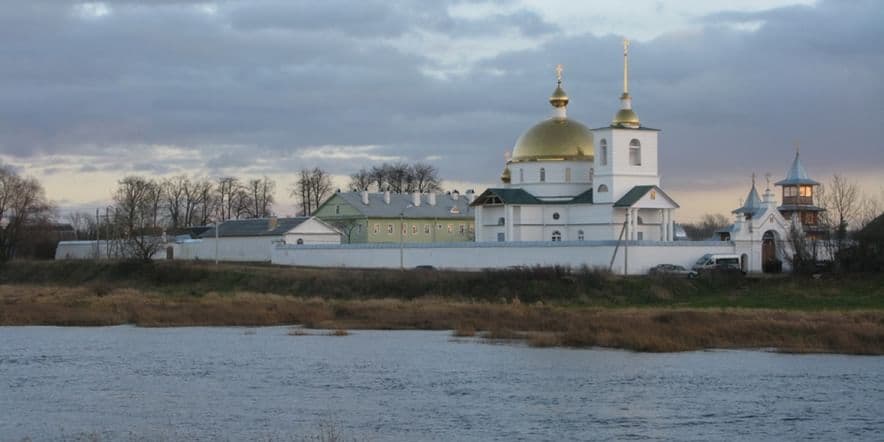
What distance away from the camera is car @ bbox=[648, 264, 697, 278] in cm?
6053

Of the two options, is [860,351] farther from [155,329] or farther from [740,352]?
[155,329]

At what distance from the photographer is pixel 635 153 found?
74.2 metres

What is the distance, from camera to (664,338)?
Result: 38.2m

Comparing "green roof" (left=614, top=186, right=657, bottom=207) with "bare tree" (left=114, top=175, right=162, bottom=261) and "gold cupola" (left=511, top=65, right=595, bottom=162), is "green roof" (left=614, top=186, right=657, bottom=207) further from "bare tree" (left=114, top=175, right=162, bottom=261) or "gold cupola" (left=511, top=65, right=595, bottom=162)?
"bare tree" (left=114, top=175, right=162, bottom=261)

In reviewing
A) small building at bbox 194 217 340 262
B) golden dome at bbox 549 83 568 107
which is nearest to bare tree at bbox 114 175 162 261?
small building at bbox 194 217 340 262

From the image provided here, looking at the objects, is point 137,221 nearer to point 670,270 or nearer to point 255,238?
point 255,238

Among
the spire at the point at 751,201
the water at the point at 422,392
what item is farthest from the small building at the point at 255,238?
the water at the point at 422,392

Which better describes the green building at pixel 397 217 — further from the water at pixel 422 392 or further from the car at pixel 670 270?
the water at pixel 422 392

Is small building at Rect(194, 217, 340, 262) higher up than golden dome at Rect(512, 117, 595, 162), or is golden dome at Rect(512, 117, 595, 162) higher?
golden dome at Rect(512, 117, 595, 162)

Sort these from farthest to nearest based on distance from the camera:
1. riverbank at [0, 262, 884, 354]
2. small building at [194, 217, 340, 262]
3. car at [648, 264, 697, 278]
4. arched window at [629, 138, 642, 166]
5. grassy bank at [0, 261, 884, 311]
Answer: small building at [194, 217, 340, 262] → arched window at [629, 138, 642, 166] → car at [648, 264, 697, 278] → grassy bank at [0, 261, 884, 311] → riverbank at [0, 262, 884, 354]

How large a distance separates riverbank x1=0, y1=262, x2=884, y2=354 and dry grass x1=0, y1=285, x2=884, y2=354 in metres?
0.05

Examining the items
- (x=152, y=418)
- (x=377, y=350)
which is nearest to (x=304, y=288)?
(x=377, y=350)

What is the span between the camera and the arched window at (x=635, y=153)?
242 ft

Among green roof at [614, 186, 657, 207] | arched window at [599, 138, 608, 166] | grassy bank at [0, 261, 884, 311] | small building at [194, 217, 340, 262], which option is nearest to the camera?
grassy bank at [0, 261, 884, 311]
